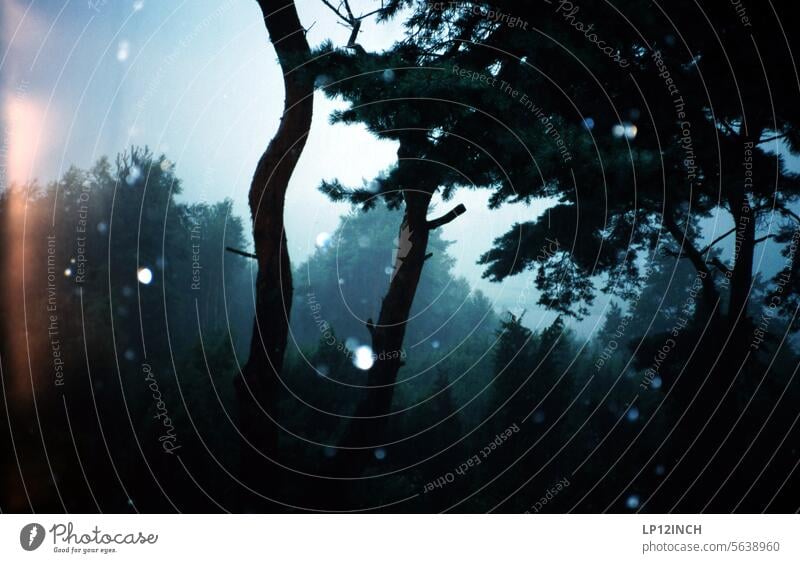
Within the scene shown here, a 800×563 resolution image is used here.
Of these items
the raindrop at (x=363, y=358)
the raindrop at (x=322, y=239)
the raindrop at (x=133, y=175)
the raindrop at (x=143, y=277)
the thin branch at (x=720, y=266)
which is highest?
the raindrop at (x=133, y=175)

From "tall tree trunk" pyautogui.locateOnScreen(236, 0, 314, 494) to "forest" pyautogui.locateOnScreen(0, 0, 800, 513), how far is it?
1 cm

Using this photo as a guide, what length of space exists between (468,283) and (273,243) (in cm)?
117

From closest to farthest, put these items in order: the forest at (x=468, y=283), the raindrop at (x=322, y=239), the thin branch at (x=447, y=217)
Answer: the forest at (x=468, y=283)
the thin branch at (x=447, y=217)
the raindrop at (x=322, y=239)

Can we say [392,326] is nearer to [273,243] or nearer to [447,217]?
[447,217]

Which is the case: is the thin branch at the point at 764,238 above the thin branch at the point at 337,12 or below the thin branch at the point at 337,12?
below

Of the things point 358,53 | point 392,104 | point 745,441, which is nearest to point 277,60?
point 358,53

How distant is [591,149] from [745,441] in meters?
1.82

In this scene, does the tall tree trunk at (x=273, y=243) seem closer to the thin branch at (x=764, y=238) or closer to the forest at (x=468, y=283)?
the forest at (x=468, y=283)

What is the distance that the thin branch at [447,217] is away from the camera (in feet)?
10.1

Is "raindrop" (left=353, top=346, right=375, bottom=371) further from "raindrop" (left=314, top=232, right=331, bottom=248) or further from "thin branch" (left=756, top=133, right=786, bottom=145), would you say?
"thin branch" (left=756, top=133, right=786, bottom=145)

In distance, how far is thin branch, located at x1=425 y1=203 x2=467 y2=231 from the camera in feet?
10.1

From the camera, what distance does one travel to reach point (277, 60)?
2.92m

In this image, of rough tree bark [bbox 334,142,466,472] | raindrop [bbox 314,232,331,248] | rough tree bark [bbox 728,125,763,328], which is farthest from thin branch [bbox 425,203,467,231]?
rough tree bark [bbox 728,125,763,328]

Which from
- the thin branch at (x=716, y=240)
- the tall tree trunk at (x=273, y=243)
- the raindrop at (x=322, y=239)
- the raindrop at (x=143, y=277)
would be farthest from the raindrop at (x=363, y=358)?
the thin branch at (x=716, y=240)
